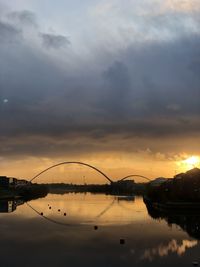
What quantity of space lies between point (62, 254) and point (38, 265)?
6.77 m

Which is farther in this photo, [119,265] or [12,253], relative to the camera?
[12,253]

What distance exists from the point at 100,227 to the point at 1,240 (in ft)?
64.0

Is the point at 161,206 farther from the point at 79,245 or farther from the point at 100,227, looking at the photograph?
the point at 79,245

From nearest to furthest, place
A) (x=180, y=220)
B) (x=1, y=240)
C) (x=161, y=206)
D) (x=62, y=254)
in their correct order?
(x=62, y=254), (x=1, y=240), (x=180, y=220), (x=161, y=206)

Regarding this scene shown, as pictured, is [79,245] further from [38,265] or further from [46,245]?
[38,265]

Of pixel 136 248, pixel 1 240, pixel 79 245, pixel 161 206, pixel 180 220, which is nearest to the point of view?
pixel 136 248

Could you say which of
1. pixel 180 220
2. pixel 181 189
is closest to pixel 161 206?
pixel 181 189

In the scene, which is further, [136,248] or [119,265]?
[136,248]

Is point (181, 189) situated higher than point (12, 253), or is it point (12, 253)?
point (181, 189)

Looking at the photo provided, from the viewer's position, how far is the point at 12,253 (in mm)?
47750

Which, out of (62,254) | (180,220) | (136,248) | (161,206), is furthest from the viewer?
(161,206)

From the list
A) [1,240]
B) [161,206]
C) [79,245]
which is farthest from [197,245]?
[161,206]

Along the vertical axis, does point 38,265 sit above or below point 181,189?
below

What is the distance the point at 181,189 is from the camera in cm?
11475
